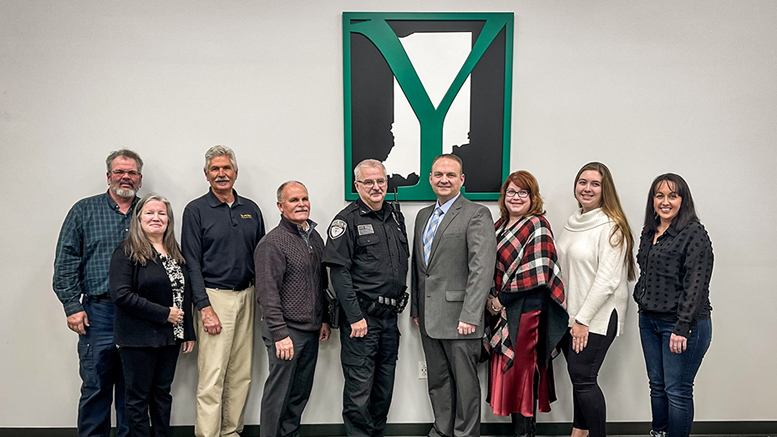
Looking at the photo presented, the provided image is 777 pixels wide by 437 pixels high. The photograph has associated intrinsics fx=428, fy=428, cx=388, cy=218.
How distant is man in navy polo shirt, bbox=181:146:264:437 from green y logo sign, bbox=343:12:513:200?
28.3 inches

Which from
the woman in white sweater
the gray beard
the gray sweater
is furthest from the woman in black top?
the gray beard

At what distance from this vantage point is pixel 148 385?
2.31m

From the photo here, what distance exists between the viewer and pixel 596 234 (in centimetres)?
239

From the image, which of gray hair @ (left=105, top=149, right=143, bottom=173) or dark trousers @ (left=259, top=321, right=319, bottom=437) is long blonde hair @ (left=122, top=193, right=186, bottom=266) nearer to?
gray hair @ (left=105, top=149, right=143, bottom=173)

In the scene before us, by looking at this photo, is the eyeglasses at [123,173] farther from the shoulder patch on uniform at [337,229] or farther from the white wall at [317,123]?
the shoulder patch on uniform at [337,229]

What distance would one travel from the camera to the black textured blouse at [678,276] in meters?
2.16

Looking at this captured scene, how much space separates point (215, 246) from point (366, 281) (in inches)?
36.4

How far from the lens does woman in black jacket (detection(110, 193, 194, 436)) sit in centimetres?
222

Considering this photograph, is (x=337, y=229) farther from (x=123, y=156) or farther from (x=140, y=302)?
(x=123, y=156)

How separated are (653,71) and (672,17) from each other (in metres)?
0.37

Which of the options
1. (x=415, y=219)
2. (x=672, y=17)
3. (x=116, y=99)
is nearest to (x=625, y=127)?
(x=672, y=17)

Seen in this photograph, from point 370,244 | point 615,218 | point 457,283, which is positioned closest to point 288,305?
point 370,244

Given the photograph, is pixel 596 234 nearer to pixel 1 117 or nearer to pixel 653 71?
pixel 653 71

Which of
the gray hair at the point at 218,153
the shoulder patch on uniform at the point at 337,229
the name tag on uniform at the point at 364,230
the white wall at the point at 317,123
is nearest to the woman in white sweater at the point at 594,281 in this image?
the white wall at the point at 317,123
